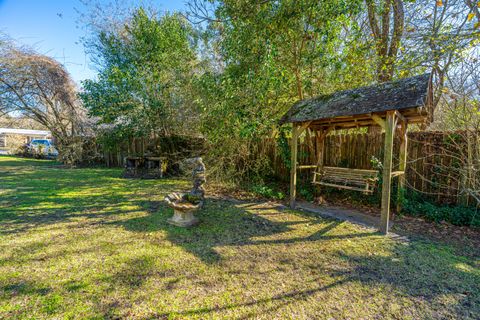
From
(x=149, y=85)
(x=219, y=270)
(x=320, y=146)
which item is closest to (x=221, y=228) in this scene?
(x=219, y=270)

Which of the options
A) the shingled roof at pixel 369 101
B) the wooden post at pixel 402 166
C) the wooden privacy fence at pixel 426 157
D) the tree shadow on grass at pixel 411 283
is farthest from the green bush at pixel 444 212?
the shingled roof at pixel 369 101

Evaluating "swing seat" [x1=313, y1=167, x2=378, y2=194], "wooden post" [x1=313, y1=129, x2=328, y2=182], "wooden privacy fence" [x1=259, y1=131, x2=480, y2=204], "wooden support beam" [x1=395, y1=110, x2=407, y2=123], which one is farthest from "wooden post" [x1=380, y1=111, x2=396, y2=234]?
"wooden post" [x1=313, y1=129, x2=328, y2=182]

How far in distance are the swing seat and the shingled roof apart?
66.6 inches

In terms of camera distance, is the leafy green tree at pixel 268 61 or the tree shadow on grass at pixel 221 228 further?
the leafy green tree at pixel 268 61

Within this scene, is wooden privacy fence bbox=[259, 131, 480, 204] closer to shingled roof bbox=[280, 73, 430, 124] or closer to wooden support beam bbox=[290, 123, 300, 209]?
wooden support beam bbox=[290, 123, 300, 209]

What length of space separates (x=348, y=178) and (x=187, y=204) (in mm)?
3919

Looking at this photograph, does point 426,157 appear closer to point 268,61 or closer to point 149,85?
point 268,61

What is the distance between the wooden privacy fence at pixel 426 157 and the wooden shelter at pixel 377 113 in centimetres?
57

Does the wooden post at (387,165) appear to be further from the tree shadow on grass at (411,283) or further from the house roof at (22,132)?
the house roof at (22,132)

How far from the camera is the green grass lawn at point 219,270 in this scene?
88.8 inches

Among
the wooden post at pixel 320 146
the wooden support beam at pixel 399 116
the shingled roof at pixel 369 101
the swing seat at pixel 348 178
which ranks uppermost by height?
the shingled roof at pixel 369 101

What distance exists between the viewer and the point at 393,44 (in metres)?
7.23

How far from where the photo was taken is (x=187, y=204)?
4363 millimetres

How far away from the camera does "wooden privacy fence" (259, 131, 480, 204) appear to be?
5031 mm
